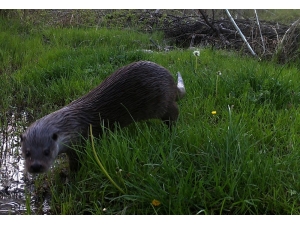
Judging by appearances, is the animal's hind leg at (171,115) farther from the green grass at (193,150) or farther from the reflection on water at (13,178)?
the reflection on water at (13,178)

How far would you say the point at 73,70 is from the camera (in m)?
4.30

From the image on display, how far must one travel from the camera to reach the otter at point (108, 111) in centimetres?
244

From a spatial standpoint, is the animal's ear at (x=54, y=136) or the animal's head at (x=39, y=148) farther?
the animal's ear at (x=54, y=136)

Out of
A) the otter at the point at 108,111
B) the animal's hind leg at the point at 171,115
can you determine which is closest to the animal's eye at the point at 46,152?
the otter at the point at 108,111

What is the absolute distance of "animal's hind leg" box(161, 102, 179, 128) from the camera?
10.2ft

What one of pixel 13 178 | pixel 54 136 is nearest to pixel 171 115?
pixel 54 136

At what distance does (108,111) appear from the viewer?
2.89 metres

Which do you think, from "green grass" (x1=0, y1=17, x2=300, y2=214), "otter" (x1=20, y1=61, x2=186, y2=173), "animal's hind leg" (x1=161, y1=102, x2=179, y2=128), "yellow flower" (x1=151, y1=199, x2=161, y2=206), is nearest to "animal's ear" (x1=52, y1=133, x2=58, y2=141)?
"otter" (x1=20, y1=61, x2=186, y2=173)

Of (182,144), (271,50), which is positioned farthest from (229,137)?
(271,50)

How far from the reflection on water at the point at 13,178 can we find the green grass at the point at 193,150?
0.33ft

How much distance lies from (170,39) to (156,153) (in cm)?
433

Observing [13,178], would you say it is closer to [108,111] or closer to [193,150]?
[108,111]

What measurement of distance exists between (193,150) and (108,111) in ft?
2.46

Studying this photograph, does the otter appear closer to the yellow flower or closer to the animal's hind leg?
the animal's hind leg
